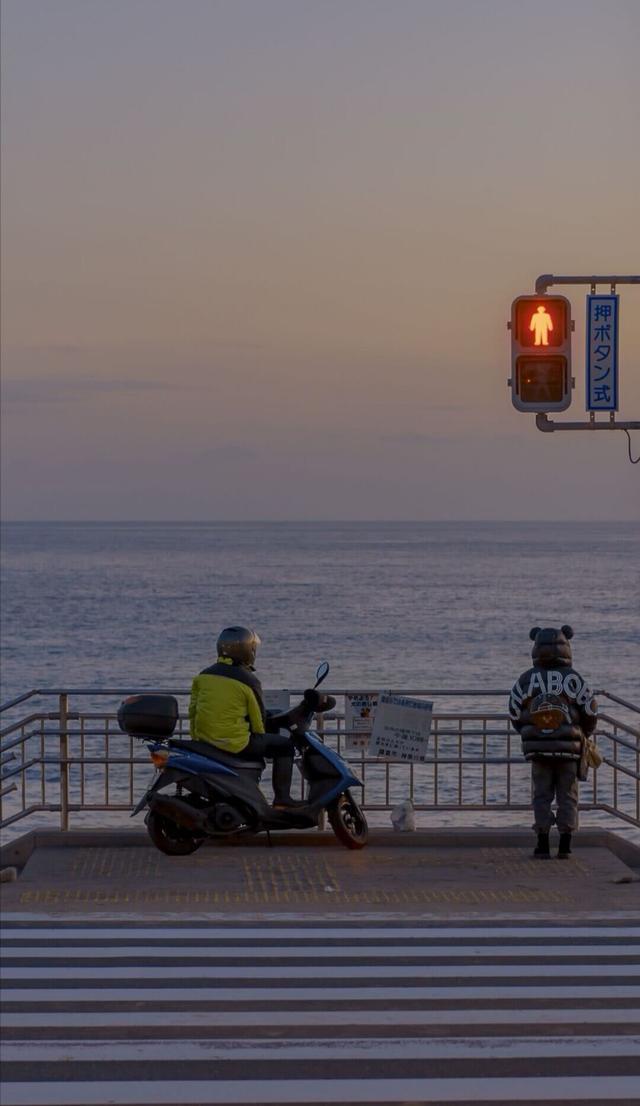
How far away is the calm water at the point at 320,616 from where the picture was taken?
52719mm

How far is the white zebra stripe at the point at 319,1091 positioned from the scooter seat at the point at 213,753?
4841mm

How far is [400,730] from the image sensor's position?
497 inches

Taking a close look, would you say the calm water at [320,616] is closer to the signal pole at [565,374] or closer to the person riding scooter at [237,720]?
the signal pole at [565,374]

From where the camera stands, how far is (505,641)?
2665 inches

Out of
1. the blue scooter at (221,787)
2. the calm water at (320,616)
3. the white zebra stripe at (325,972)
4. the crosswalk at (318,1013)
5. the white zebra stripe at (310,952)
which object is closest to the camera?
the crosswalk at (318,1013)

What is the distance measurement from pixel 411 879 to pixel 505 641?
57349mm

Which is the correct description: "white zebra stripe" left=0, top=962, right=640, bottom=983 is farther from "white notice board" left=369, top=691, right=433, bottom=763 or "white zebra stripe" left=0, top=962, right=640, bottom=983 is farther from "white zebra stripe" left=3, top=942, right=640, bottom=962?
"white notice board" left=369, top=691, right=433, bottom=763

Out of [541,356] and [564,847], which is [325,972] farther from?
[541,356]

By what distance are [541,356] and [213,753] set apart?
4403 mm

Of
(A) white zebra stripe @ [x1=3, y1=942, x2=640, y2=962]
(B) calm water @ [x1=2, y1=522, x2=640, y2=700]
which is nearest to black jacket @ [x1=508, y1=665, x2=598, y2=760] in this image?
(A) white zebra stripe @ [x1=3, y1=942, x2=640, y2=962]

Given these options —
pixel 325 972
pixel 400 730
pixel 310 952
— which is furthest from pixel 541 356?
pixel 325 972

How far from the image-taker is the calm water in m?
52.7

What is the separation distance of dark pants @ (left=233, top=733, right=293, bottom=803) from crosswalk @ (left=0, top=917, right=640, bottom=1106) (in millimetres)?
2252

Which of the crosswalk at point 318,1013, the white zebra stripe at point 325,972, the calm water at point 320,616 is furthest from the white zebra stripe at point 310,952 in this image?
the calm water at point 320,616
